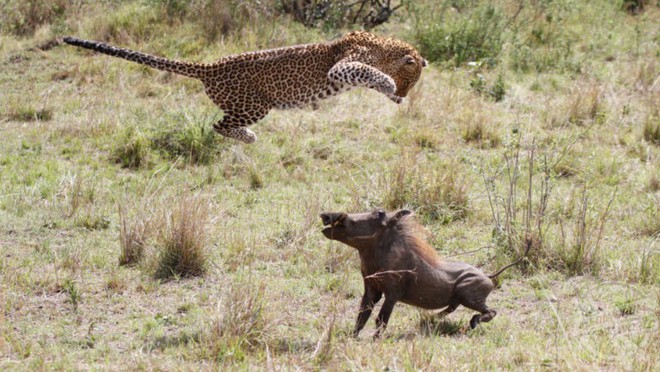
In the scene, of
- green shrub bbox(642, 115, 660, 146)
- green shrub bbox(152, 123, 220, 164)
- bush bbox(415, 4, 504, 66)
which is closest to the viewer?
green shrub bbox(152, 123, 220, 164)

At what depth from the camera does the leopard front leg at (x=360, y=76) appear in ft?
33.2

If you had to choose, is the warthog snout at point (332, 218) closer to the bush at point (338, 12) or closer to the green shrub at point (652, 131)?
the green shrub at point (652, 131)

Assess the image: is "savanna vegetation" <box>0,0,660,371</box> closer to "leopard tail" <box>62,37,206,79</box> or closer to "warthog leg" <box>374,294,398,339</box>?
"warthog leg" <box>374,294,398,339</box>

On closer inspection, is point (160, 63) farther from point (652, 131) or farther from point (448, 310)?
point (652, 131)

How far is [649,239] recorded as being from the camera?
26.9ft

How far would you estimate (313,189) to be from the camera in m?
9.52

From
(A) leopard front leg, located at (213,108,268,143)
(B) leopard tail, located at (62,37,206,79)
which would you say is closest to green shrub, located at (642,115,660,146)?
(A) leopard front leg, located at (213,108,268,143)

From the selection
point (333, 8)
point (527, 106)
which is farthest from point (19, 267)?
point (333, 8)

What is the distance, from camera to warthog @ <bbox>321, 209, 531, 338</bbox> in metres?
6.01

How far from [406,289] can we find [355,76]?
4302 mm

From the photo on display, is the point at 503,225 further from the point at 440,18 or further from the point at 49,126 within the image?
the point at 440,18

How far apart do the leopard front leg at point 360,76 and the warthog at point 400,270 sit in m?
4.03

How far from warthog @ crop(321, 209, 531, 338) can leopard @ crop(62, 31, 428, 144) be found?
4.16 meters

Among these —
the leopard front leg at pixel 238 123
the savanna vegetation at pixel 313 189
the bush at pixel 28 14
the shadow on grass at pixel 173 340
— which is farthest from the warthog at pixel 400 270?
the bush at pixel 28 14
